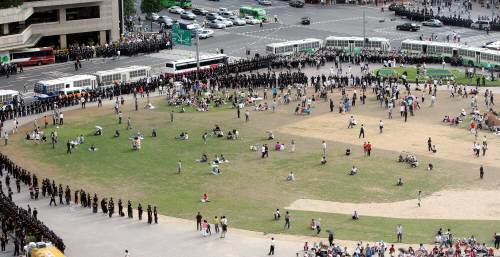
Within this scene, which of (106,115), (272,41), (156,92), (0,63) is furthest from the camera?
(272,41)

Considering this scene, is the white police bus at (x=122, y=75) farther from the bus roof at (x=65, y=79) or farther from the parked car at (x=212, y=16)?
the parked car at (x=212, y=16)

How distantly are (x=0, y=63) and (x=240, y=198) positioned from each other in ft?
200

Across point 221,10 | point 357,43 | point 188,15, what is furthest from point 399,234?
point 221,10

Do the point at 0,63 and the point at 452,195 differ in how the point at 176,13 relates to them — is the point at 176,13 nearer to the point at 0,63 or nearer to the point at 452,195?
the point at 0,63

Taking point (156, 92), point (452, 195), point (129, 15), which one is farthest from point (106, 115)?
point (129, 15)

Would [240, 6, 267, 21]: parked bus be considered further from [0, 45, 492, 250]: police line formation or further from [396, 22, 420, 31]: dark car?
[0, 45, 492, 250]: police line formation

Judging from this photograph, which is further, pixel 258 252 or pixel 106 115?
pixel 106 115

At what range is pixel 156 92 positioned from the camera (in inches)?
5251

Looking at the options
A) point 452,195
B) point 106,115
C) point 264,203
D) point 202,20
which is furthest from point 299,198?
point 202,20

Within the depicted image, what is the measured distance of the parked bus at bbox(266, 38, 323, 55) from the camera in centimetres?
15123

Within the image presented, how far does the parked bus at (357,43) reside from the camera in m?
154

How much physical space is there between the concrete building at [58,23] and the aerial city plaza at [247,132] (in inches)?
9.5

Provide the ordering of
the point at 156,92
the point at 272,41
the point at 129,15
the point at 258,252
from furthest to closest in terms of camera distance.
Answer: the point at 129,15 < the point at 272,41 < the point at 156,92 < the point at 258,252

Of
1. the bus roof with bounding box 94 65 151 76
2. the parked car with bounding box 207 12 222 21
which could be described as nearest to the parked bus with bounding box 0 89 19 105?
the bus roof with bounding box 94 65 151 76
